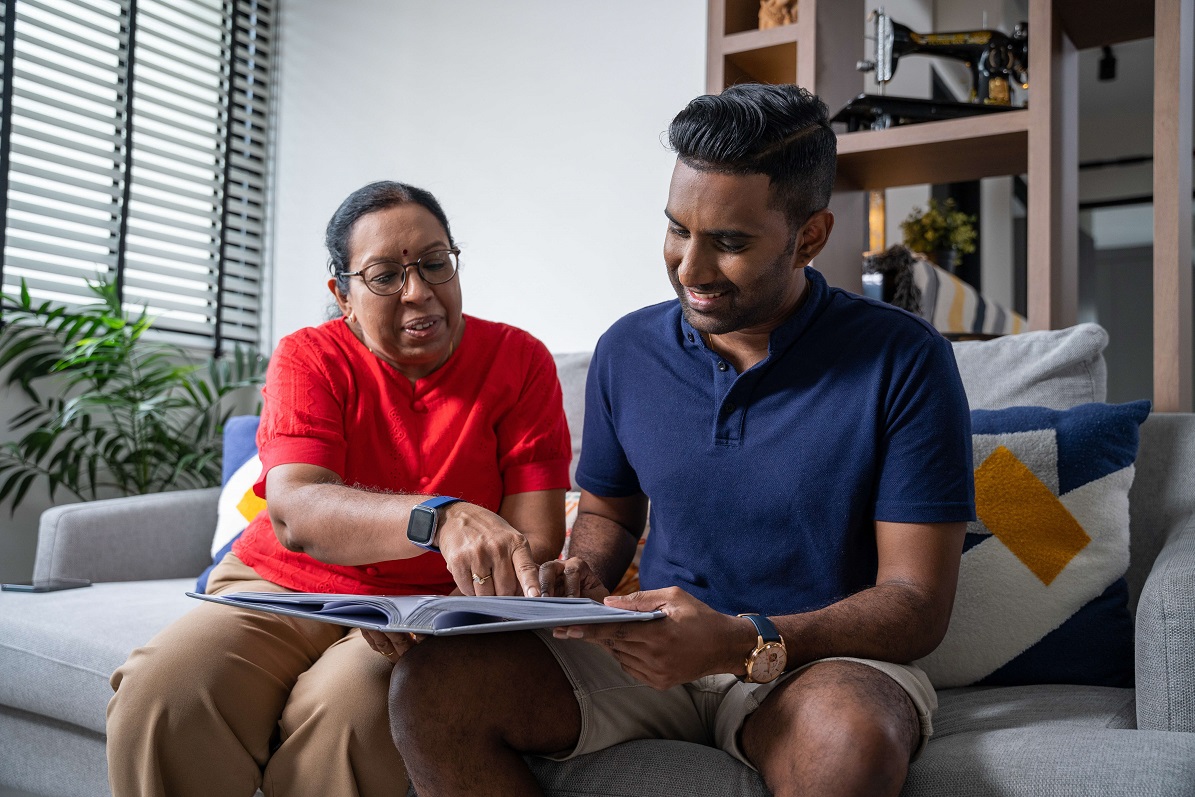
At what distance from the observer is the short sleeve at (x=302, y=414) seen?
146 centimetres

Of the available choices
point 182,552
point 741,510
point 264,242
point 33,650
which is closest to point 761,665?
point 741,510

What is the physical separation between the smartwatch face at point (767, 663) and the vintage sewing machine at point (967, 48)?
1.63 metres

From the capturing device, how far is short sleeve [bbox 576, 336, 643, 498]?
1494 mm

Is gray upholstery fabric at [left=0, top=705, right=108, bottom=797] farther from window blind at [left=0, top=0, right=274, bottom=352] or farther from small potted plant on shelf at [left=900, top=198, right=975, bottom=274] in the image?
small potted plant on shelf at [left=900, top=198, right=975, bottom=274]

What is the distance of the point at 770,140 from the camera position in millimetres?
1275

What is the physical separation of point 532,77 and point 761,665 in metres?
2.19

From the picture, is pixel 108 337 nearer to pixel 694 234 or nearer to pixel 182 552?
pixel 182 552

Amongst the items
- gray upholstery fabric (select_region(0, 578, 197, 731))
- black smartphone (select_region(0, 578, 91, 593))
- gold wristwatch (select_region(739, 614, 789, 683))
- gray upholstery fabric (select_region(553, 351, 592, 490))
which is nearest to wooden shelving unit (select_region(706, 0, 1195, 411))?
gray upholstery fabric (select_region(553, 351, 592, 490))

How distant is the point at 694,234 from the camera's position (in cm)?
128

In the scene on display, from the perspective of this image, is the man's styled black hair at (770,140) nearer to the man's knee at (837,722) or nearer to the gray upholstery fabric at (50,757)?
the man's knee at (837,722)

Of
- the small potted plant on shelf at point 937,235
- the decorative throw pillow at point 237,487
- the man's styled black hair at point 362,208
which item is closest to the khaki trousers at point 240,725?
the man's styled black hair at point 362,208

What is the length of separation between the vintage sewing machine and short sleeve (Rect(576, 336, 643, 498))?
A: 1.22 m

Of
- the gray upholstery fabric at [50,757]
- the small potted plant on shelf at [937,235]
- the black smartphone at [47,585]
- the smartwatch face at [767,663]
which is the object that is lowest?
the gray upholstery fabric at [50,757]

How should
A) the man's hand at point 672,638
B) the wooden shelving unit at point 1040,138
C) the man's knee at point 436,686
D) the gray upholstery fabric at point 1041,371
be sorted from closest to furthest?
the man's hand at point 672,638
the man's knee at point 436,686
the gray upholstery fabric at point 1041,371
the wooden shelving unit at point 1040,138
